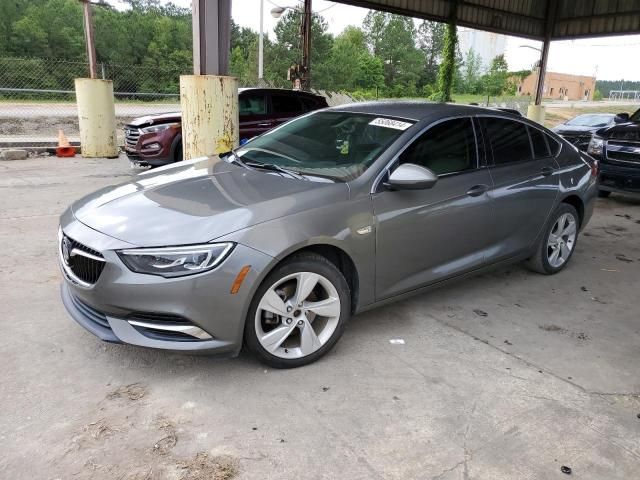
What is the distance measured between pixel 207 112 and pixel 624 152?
253 inches

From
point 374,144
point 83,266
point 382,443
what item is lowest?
point 382,443

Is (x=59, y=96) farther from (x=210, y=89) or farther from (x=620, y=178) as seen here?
(x=620, y=178)

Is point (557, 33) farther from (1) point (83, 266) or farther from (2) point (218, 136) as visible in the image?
(1) point (83, 266)

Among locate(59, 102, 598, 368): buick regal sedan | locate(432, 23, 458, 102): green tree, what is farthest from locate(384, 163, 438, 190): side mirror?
locate(432, 23, 458, 102): green tree

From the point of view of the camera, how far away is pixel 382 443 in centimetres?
260

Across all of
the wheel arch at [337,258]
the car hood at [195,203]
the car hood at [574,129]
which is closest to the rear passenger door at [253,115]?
the car hood at [195,203]

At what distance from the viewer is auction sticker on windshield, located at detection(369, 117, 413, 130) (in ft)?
12.3

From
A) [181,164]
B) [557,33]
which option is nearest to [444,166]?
[181,164]

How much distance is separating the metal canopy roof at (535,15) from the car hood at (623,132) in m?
7.69

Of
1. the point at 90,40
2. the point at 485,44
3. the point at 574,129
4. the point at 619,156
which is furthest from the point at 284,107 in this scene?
the point at 485,44

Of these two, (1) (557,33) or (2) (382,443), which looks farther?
(1) (557,33)

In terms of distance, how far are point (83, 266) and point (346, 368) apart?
5.37 ft

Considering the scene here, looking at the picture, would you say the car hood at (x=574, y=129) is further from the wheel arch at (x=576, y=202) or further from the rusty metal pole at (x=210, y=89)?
the rusty metal pole at (x=210, y=89)

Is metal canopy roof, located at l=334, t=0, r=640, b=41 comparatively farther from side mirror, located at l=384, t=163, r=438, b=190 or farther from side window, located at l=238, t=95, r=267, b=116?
side mirror, located at l=384, t=163, r=438, b=190
